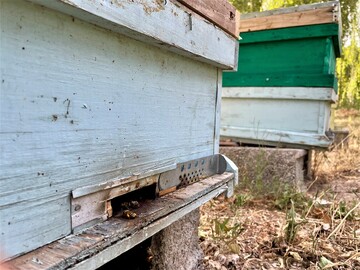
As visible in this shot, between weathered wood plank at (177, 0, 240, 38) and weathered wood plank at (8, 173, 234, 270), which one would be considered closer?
weathered wood plank at (8, 173, 234, 270)

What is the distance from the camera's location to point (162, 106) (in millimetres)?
933

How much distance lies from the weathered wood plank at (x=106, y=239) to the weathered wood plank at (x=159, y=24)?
43cm

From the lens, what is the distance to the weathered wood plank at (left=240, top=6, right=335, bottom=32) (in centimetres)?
261

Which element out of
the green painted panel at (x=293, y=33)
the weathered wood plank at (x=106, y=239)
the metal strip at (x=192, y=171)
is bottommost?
the weathered wood plank at (x=106, y=239)

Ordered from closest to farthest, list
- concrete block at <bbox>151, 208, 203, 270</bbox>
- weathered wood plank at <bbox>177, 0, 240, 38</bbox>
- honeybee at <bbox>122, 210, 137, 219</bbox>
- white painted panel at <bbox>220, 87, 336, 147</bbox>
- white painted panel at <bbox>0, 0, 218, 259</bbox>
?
1. white painted panel at <bbox>0, 0, 218, 259</bbox>
2. honeybee at <bbox>122, 210, 137, 219</bbox>
3. weathered wood plank at <bbox>177, 0, 240, 38</bbox>
4. concrete block at <bbox>151, 208, 203, 270</bbox>
5. white painted panel at <bbox>220, 87, 336, 147</bbox>

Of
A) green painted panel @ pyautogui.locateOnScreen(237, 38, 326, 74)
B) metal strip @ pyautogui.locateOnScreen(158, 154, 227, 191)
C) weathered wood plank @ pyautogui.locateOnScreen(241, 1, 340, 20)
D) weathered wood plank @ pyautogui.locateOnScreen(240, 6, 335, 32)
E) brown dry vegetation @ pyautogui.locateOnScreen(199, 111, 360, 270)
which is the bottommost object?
brown dry vegetation @ pyautogui.locateOnScreen(199, 111, 360, 270)

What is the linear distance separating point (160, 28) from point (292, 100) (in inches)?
87.9

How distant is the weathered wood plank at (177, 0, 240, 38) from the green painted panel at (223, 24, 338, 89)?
165 centimetres

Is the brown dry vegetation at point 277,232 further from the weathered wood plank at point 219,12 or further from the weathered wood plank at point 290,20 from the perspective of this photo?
the weathered wood plank at point 290,20

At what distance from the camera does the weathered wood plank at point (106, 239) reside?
556 mm

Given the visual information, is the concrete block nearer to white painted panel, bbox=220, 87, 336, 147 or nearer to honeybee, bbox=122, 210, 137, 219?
honeybee, bbox=122, 210, 137, 219

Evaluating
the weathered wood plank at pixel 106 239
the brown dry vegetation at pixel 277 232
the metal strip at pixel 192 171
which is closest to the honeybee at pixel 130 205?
the weathered wood plank at pixel 106 239

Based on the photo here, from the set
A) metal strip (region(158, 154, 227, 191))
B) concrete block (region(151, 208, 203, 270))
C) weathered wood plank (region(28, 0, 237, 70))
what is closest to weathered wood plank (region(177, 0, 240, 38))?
weathered wood plank (region(28, 0, 237, 70))

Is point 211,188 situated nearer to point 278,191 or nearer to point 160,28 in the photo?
point 160,28
